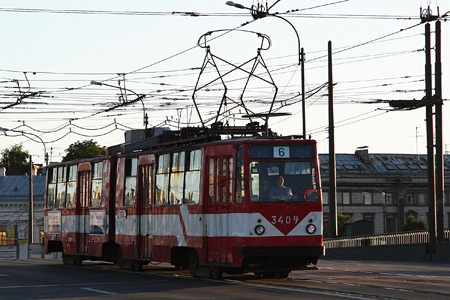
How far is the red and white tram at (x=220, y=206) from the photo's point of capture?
20188mm

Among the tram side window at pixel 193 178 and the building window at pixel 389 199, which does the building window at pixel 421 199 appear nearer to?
the building window at pixel 389 199

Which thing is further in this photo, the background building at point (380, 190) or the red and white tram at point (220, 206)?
the background building at point (380, 190)

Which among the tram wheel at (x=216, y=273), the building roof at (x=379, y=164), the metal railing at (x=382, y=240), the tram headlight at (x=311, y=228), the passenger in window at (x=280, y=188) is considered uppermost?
the building roof at (x=379, y=164)

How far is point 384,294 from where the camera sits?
54.3 feet

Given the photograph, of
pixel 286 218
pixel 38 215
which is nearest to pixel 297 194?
pixel 286 218

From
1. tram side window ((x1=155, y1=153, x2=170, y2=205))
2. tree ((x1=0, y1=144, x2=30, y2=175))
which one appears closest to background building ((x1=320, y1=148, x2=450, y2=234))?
tree ((x1=0, y1=144, x2=30, y2=175))

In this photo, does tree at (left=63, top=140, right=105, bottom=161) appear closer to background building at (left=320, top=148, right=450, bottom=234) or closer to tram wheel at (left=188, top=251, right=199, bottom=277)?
background building at (left=320, top=148, right=450, bottom=234)

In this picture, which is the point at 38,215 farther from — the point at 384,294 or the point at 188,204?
the point at 384,294

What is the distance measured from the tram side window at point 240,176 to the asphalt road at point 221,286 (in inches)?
69.9

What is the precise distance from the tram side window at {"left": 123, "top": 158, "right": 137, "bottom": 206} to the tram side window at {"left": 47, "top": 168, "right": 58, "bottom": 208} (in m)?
7.16

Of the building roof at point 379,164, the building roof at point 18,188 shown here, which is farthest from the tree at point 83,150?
the building roof at point 379,164

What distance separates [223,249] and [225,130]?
132 inches

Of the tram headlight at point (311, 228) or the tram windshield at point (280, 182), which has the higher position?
the tram windshield at point (280, 182)

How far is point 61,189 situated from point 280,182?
1363 cm
